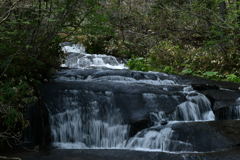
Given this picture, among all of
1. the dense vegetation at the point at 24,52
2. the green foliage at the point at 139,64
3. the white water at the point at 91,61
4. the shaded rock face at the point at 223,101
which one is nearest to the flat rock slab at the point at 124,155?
the dense vegetation at the point at 24,52

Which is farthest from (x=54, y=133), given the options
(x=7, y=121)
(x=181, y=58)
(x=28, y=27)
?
(x=181, y=58)

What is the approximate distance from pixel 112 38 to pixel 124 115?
1306cm

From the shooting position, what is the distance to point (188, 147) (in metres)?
6.86

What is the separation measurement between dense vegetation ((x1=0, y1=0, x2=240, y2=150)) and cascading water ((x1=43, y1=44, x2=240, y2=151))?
0.95m

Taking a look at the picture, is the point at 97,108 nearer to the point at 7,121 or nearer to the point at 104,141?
the point at 104,141

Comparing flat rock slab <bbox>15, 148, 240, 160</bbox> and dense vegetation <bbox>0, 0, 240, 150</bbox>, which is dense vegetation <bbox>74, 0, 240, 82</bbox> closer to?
dense vegetation <bbox>0, 0, 240, 150</bbox>

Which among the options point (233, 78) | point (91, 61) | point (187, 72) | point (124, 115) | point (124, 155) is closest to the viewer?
point (124, 155)

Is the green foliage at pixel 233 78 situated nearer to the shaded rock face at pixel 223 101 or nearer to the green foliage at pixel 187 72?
the green foliage at pixel 187 72

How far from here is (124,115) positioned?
8109mm

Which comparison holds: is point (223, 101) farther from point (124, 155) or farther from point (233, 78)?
point (233, 78)

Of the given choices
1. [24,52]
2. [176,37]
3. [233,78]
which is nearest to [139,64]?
[176,37]

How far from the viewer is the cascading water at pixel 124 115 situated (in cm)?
741

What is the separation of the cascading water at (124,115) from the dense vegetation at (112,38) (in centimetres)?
95

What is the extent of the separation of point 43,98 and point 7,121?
206 cm
